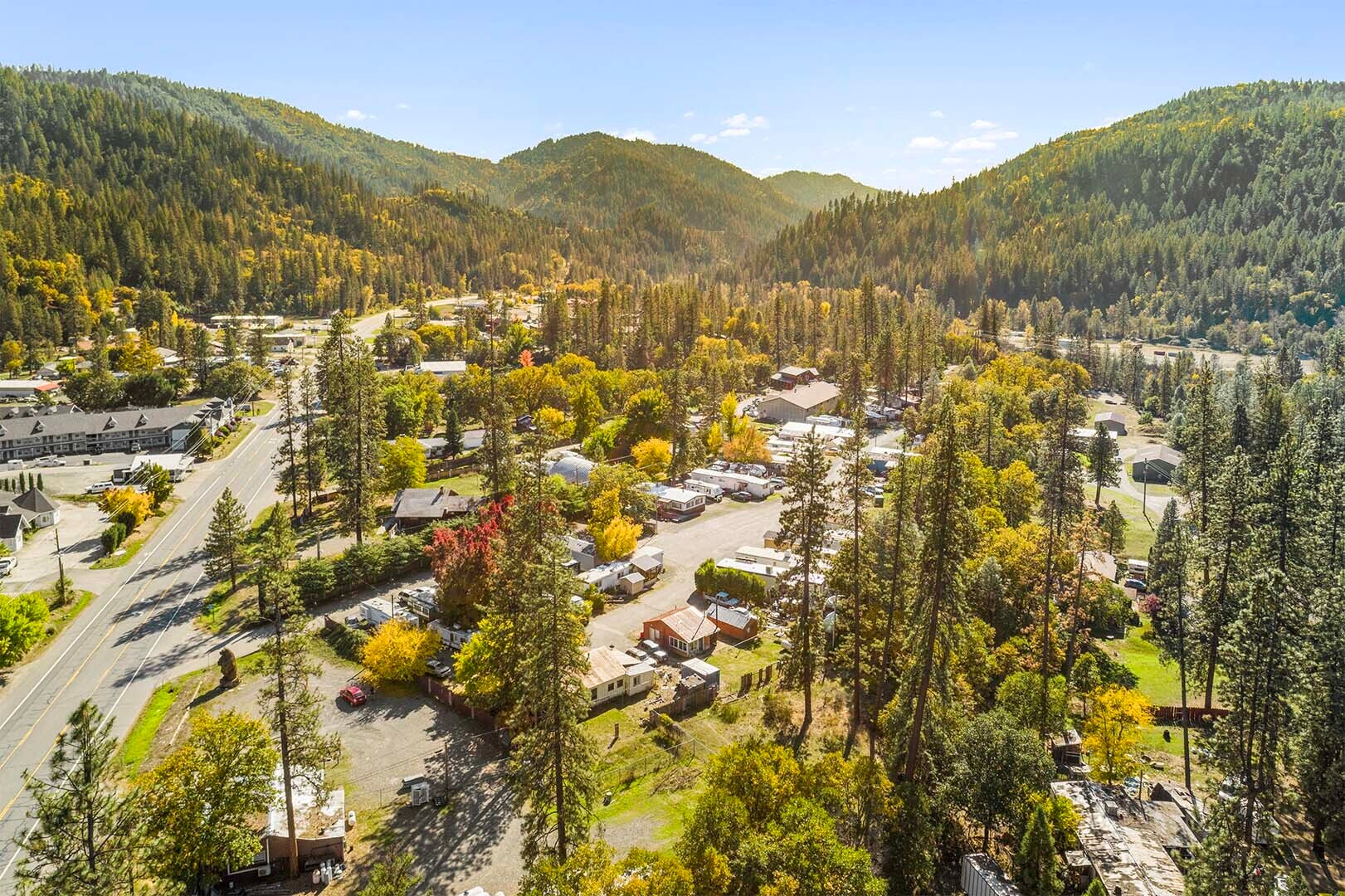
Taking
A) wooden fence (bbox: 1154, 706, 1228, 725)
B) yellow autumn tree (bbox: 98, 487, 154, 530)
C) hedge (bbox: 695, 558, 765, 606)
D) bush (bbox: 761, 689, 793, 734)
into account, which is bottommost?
wooden fence (bbox: 1154, 706, 1228, 725)

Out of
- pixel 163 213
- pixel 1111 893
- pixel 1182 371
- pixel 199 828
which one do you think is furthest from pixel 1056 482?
pixel 163 213

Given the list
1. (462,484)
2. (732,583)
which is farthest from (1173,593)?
(462,484)

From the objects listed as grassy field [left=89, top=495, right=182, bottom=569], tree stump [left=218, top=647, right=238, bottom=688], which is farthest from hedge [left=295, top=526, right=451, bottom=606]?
grassy field [left=89, top=495, right=182, bottom=569]

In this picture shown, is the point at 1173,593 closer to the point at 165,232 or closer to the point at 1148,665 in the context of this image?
the point at 1148,665

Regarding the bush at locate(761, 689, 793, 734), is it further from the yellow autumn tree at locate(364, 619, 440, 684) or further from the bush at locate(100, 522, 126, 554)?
the bush at locate(100, 522, 126, 554)

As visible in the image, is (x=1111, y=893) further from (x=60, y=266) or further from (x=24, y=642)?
(x=60, y=266)

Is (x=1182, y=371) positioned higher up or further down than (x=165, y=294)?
further down

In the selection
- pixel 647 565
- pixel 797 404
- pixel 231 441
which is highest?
pixel 797 404
